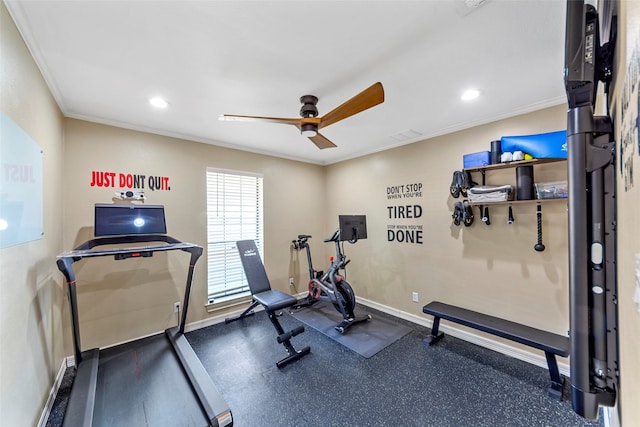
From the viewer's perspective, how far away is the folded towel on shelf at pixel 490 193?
8.31ft

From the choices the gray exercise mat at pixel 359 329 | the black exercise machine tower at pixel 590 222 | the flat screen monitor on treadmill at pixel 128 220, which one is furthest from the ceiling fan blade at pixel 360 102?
the gray exercise mat at pixel 359 329

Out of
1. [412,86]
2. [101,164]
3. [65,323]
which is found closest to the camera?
[412,86]

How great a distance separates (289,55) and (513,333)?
3.03 metres

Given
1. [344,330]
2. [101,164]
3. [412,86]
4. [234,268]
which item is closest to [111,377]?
[234,268]

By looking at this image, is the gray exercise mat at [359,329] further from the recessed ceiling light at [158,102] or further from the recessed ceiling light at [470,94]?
the recessed ceiling light at [158,102]

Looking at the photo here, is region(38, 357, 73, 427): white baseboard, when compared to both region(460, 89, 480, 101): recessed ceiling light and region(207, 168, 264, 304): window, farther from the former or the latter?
region(460, 89, 480, 101): recessed ceiling light

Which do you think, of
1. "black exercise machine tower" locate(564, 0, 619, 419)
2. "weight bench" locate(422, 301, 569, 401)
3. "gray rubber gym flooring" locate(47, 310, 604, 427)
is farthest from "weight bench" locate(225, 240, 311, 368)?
"black exercise machine tower" locate(564, 0, 619, 419)

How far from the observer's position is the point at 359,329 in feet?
10.9

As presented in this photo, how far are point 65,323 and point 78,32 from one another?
2.75m

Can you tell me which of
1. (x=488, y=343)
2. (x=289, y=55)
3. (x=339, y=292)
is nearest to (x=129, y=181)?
(x=289, y=55)

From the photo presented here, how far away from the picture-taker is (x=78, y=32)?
1.52 m

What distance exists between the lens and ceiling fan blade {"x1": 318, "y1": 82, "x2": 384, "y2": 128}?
65.7 inches

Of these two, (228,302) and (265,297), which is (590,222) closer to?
(265,297)

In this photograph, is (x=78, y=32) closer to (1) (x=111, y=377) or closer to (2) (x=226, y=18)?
(2) (x=226, y=18)
